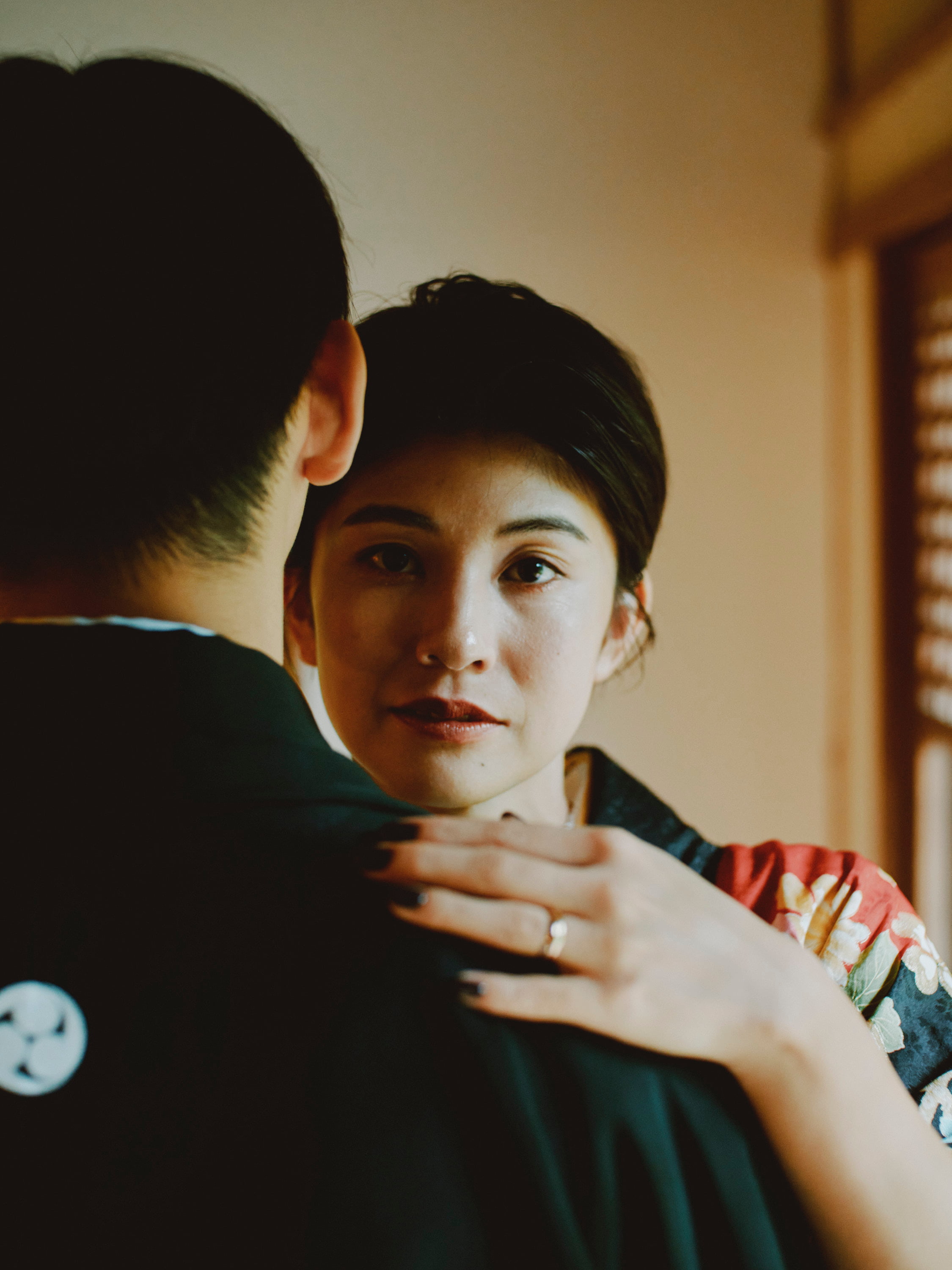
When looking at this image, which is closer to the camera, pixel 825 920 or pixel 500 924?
pixel 500 924

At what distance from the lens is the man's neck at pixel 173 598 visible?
0.49 metres

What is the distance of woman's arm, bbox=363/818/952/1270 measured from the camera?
1.53 ft

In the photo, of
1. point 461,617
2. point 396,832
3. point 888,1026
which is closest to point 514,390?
point 461,617

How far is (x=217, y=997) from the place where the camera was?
17.2 inches

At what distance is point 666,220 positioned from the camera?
1.80 meters

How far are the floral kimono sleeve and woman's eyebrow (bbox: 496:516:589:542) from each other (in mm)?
417

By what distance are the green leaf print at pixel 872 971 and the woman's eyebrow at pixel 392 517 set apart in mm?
605

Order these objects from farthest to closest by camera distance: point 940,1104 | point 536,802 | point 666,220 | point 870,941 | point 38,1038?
1. point 666,220
2. point 536,802
3. point 870,941
4. point 940,1104
5. point 38,1038

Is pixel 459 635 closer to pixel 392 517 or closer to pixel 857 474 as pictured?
pixel 392 517

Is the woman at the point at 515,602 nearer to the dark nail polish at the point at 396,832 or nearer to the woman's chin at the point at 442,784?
the woman's chin at the point at 442,784

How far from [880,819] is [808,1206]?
1523mm

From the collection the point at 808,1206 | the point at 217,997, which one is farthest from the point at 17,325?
the point at 808,1206

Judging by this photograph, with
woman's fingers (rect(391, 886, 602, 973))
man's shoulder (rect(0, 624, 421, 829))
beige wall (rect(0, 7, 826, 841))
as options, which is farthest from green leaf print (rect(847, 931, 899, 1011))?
beige wall (rect(0, 7, 826, 841))

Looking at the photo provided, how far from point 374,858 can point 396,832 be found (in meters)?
0.02
